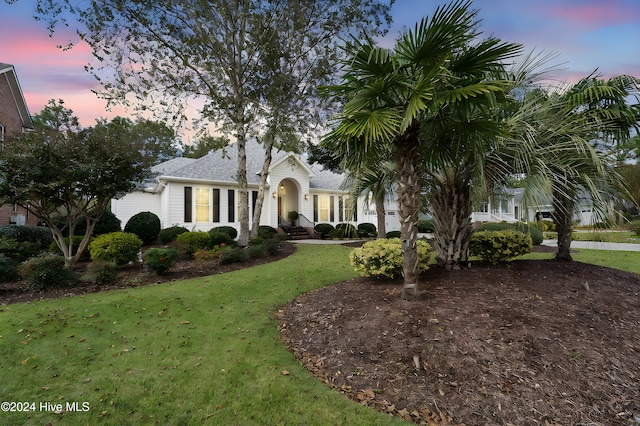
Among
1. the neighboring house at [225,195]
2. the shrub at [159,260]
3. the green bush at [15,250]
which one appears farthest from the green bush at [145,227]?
the shrub at [159,260]

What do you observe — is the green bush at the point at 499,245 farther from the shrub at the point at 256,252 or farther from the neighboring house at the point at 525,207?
the shrub at the point at 256,252

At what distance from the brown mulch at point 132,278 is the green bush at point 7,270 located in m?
0.16

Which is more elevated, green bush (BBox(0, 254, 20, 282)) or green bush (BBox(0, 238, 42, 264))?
green bush (BBox(0, 238, 42, 264))

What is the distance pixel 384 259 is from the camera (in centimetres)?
568

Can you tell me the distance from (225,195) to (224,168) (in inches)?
75.0

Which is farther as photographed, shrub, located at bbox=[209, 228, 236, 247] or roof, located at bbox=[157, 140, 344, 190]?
roof, located at bbox=[157, 140, 344, 190]

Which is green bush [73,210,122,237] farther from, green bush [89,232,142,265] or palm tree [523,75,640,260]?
palm tree [523,75,640,260]

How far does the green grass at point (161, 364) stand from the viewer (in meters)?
2.67

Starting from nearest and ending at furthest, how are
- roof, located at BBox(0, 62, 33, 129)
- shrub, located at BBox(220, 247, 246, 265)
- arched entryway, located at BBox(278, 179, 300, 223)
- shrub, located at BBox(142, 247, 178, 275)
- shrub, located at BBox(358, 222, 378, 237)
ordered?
shrub, located at BBox(142, 247, 178, 275) → shrub, located at BBox(220, 247, 246, 265) → roof, located at BBox(0, 62, 33, 129) → shrub, located at BBox(358, 222, 378, 237) → arched entryway, located at BBox(278, 179, 300, 223)

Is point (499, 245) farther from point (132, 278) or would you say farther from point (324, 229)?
point (324, 229)

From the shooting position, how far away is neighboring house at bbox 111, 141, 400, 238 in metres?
15.6

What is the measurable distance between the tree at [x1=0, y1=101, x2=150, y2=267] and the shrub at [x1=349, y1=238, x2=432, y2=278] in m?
6.90

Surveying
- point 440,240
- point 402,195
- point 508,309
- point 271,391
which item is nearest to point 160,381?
point 271,391

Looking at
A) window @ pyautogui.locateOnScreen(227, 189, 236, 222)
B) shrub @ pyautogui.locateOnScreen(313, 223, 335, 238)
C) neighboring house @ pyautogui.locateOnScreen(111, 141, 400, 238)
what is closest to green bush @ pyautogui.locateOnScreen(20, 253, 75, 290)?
neighboring house @ pyautogui.locateOnScreen(111, 141, 400, 238)
